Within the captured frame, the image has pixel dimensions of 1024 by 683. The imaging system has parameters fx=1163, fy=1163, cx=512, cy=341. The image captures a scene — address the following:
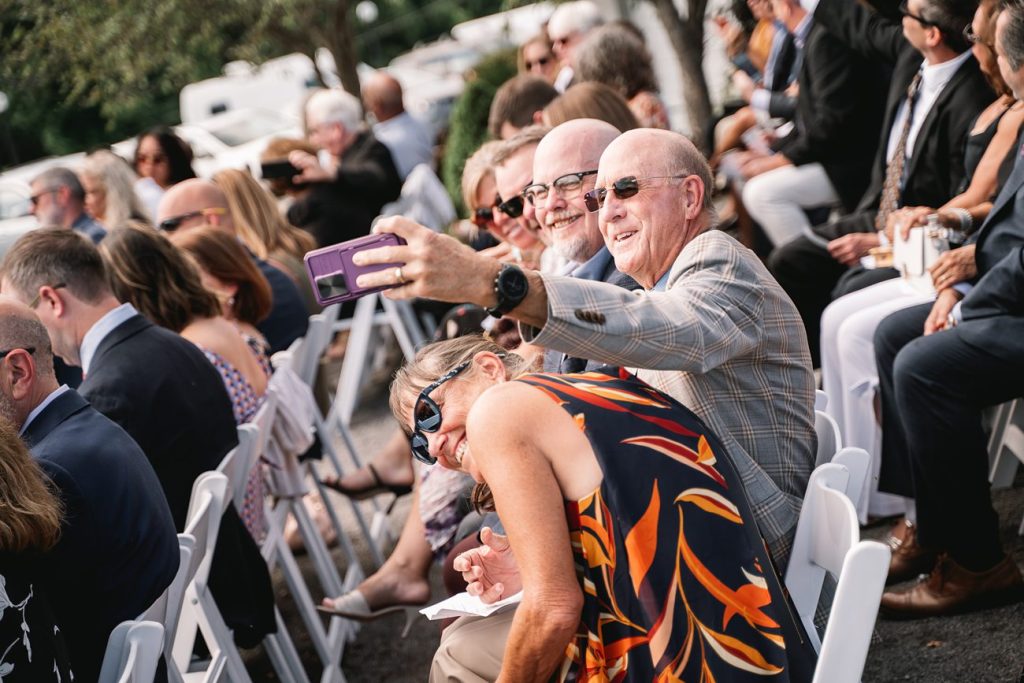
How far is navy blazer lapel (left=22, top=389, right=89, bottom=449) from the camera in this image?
9.35 feet

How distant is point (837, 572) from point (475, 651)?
750 mm

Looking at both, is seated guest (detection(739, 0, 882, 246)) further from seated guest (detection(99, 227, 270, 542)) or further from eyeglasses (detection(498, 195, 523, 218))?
seated guest (detection(99, 227, 270, 542))

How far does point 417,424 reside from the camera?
2.44 meters

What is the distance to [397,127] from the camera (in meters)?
8.60

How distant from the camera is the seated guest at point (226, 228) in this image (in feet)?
17.7

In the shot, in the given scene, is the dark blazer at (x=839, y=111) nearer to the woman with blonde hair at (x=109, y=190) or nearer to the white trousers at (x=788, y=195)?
the white trousers at (x=788, y=195)

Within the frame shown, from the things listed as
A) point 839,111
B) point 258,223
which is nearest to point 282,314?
point 258,223

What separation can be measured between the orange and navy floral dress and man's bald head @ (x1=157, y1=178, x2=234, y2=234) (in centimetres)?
400

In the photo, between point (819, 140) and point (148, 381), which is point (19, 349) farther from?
point (819, 140)

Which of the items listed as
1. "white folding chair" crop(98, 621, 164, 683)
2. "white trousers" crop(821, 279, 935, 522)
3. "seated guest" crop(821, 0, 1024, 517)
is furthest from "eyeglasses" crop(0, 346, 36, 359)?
"white trousers" crop(821, 279, 935, 522)

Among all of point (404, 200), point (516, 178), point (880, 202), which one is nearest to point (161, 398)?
point (516, 178)

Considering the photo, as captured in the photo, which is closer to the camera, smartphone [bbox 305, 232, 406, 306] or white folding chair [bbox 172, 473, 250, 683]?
smartphone [bbox 305, 232, 406, 306]

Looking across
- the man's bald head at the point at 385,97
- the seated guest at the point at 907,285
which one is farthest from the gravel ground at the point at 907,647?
the man's bald head at the point at 385,97

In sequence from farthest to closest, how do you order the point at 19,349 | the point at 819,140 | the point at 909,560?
the point at 819,140, the point at 909,560, the point at 19,349
